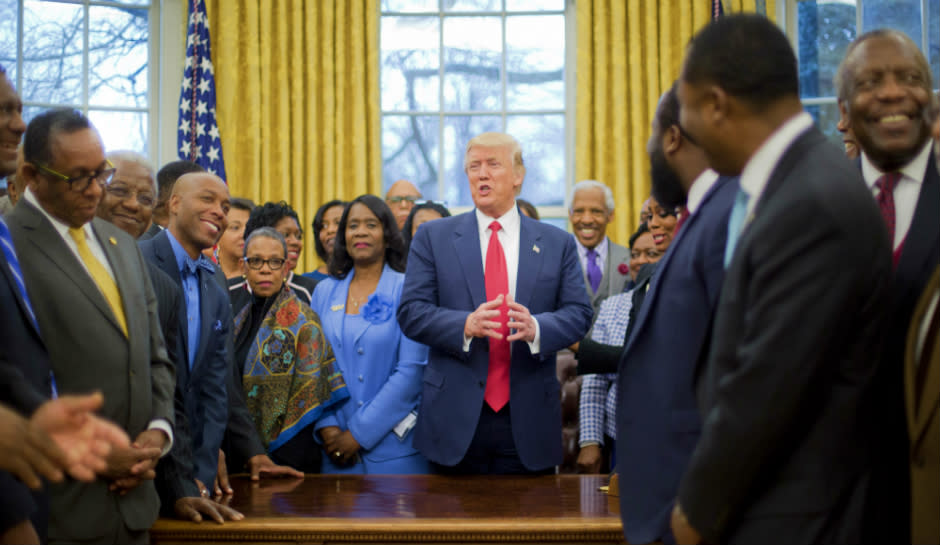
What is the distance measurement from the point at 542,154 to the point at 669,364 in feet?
18.3

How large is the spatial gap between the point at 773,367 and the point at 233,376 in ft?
7.38

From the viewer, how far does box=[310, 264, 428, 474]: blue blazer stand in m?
3.32

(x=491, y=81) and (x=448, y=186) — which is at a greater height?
(x=491, y=81)

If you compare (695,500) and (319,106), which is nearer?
(695,500)

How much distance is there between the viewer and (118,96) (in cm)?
704

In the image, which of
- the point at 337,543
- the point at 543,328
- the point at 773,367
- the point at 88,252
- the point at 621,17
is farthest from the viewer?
the point at 621,17

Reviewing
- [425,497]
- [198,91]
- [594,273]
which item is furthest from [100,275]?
[198,91]

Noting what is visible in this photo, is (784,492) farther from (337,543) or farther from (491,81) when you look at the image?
(491,81)

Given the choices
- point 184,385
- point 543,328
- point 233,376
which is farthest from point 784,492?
point 233,376

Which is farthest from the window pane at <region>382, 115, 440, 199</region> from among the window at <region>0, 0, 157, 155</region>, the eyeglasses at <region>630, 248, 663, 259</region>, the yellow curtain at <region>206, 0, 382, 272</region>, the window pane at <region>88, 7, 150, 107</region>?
the eyeglasses at <region>630, 248, 663, 259</region>

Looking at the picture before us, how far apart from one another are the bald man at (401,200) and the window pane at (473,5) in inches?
85.7

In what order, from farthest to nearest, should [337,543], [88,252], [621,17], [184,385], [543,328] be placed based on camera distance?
[621,17] < [543,328] < [184,385] < [337,543] < [88,252]

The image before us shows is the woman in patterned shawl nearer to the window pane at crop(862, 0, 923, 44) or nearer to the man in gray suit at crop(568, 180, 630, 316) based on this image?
the man in gray suit at crop(568, 180, 630, 316)

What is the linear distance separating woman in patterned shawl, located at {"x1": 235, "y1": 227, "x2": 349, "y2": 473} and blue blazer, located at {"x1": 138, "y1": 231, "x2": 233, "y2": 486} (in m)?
0.45
